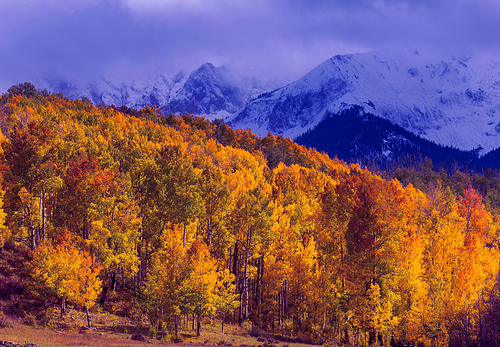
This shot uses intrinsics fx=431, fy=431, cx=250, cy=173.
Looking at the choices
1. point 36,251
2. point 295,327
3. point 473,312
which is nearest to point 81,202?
point 36,251

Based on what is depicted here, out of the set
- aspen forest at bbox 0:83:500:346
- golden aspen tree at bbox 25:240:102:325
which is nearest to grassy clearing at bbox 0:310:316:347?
aspen forest at bbox 0:83:500:346

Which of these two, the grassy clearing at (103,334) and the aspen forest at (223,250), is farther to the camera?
the aspen forest at (223,250)

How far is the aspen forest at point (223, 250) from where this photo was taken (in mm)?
33406

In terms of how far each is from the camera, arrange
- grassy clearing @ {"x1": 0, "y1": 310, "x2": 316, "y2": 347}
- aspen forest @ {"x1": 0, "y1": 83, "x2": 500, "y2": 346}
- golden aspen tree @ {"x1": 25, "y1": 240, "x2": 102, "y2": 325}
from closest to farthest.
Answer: grassy clearing @ {"x1": 0, "y1": 310, "x2": 316, "y2": 347}
golden aspen tree @ {"x1": 25, "y1": 240, "x2": 102, "y2": 325}
aspen forest @ {"x1": 0, "y1": 83, "x2": 500, "y2": 346}

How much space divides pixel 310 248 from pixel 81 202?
20.9 meters

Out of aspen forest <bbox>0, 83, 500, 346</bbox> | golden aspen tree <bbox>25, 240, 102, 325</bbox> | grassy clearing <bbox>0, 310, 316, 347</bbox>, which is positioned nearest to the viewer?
grassy clearing <bbox>0, 310, 316, 347</bbox>

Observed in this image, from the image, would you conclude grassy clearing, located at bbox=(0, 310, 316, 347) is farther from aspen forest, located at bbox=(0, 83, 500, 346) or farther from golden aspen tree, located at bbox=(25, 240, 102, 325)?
golden aspen tree, located at bbox=(25, 240, 102, 325)

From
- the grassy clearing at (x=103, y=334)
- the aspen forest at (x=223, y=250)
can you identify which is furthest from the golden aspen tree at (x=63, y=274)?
the grassy clearing at (x=103, y=334)

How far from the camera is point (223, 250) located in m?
42.2

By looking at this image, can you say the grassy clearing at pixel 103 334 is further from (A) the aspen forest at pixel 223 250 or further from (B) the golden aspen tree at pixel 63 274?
(B) the golden aspen tree at pixel 63 274

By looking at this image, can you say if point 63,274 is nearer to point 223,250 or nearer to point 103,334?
point 103,334

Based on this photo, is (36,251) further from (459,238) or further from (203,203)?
(459,238)

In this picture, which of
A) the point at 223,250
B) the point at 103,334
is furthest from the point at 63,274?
the point at 223,250

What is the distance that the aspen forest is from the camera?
1315 inches
